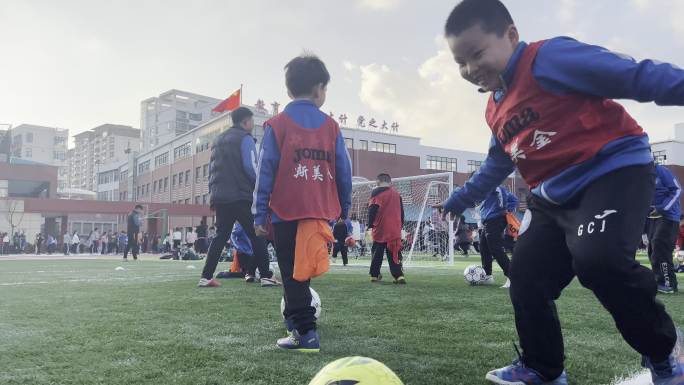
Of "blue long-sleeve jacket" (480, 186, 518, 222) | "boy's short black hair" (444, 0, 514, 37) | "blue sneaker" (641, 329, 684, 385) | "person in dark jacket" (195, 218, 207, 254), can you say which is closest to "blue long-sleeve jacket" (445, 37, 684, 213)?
"boy's short black hair" (444, 0, 514, 37)

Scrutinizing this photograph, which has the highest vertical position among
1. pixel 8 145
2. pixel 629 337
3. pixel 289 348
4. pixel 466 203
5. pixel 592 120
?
pixel 8 145

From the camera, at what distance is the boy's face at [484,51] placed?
→ 241 centimetres

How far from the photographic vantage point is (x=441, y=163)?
5931 centimetres

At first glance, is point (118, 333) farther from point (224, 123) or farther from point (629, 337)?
point (224, 123)

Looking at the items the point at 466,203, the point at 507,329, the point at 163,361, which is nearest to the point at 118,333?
the point at 163,361

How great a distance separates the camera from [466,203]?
3.03 meters

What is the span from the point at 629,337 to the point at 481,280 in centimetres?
579

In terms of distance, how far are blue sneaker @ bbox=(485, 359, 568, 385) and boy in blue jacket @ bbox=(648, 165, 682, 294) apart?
551cm

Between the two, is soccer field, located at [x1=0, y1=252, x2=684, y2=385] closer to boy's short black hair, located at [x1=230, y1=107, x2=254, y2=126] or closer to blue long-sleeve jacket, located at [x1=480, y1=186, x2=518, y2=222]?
blue long-sleeve jacket, located at [x1=480, y1=186, x2=518, y2=222]

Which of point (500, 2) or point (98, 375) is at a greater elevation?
point (500, 2)

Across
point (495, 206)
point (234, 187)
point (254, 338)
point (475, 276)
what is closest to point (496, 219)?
point (495, 206)

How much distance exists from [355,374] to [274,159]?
2051 mm

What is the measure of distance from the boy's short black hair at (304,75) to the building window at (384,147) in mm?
49404

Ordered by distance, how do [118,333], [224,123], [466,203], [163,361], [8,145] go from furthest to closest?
[8,145] < [224,123] < [118,333] < [466,203] < [163,361]
